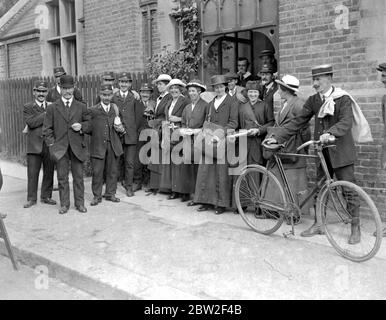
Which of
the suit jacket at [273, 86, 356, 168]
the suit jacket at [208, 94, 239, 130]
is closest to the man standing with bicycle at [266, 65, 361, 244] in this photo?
the suit jacket at [273, 86, 356, 168]

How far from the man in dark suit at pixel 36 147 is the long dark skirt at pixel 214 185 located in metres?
2.40

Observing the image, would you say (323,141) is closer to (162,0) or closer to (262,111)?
(262,111)

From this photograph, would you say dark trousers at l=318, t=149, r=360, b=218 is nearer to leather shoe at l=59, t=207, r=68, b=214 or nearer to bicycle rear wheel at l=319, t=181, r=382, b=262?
bicycle rear wheel at l=319, t=181, r=382, b=262

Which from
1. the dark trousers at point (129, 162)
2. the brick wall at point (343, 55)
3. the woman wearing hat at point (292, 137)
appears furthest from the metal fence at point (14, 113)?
the woman wearing hat at point (292, 137)

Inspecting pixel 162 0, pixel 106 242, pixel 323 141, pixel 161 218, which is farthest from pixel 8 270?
pixel 162 0

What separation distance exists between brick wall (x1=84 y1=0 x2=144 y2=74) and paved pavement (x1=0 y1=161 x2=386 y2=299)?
422 centimetres

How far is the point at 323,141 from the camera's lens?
500 cm

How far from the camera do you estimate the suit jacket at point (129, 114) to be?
802cm

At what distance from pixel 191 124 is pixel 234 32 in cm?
221

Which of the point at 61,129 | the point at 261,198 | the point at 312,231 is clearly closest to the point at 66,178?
the point at 61,129

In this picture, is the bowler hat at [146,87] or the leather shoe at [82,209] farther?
the bowler hat at [146,87]

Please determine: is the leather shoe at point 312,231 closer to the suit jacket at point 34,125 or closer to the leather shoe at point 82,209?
the leather shoe at point 82,209

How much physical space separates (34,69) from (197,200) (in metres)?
8.94

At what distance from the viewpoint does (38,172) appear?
7844 mm
